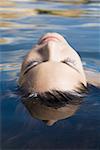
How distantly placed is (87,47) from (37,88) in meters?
2.44

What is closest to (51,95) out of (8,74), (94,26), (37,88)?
(37,88)

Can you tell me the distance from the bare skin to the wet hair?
0.09 ft

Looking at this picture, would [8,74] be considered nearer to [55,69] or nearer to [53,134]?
[55,69]

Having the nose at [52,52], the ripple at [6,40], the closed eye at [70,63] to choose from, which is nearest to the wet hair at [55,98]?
the closed eye at [70,63]

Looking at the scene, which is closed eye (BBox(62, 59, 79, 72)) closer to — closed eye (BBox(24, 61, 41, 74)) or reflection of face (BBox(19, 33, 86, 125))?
reflection of face (BBox(19, 33, 86, 125))

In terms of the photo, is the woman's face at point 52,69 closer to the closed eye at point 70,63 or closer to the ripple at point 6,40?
the closed eye at point 70,63

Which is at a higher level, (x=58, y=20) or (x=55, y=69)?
(x=55, y=69)

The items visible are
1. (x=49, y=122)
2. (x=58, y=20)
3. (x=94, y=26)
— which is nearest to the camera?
(x=49, y=122)

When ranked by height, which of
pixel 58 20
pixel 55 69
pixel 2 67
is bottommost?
pixel 58 20

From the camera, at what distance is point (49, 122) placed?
3.36m

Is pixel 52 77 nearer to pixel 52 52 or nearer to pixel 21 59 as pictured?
pixel 52 52

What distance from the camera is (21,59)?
17.4 ft

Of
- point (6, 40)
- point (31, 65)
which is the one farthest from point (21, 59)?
point (31, 65)

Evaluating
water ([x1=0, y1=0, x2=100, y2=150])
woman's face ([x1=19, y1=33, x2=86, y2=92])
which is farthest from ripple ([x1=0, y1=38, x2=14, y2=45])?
woman's face ([x1=19, y1=33, x2=86, y2=92])
